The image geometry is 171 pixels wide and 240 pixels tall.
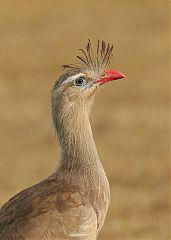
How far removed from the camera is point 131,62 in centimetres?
2319

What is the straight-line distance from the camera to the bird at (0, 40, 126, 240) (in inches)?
215

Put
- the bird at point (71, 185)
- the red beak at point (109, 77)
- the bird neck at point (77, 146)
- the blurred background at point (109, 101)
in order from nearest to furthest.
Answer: the bird at point (71, 185) < the bird neck at point (77, 146) < the red beak at point (109, 77) < the blurred background at point (109, 101)

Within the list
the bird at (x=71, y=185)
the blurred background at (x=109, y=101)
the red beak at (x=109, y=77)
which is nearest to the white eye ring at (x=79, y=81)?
the bird at (x=71, y=185)

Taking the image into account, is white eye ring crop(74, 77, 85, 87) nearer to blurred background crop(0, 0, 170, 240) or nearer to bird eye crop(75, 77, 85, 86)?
bird eye crop(75, 77, 85, 86)

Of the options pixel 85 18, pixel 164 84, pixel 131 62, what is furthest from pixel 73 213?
pixel 85 18

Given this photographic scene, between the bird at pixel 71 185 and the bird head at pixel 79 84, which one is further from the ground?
the bird head at pixel 79 84

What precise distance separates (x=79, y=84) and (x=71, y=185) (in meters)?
0.73

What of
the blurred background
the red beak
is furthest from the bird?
the blurred background

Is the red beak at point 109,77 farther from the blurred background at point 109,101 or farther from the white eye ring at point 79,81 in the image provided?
the blurred background at point 109,101

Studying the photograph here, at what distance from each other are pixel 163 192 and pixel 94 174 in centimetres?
570

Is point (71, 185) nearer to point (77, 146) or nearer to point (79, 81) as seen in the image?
point (77, 146)

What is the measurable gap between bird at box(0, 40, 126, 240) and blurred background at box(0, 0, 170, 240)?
0.78ft

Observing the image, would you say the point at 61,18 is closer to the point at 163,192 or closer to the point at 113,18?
the point at 113,18

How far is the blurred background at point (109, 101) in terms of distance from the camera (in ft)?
36.6
